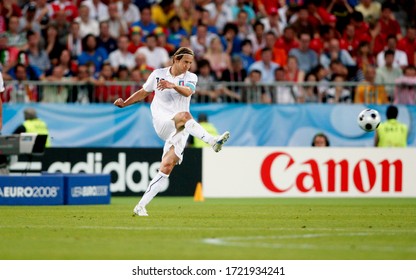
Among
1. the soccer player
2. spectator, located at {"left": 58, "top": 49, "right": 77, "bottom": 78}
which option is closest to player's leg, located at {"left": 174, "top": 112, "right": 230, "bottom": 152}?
the soccer player

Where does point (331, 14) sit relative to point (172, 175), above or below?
above

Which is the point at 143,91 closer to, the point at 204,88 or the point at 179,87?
the point at 179,87

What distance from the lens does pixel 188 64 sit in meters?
16.2

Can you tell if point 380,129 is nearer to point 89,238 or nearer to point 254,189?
point 254,189

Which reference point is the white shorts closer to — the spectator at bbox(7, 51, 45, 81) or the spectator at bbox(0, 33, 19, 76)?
the spectator at bbox(7, 51, 45, 81)

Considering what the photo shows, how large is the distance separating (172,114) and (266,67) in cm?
1091

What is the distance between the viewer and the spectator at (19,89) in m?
24.8

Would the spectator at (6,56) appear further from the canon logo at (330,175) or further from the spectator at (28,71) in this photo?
the canon logo at (330,175)

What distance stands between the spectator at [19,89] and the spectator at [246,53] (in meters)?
5.58

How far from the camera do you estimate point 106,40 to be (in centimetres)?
2716

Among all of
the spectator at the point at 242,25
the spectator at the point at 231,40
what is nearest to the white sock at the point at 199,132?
the spectator at the point at 231,40

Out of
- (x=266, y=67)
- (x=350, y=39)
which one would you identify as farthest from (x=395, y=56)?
(x=266, y=67)
